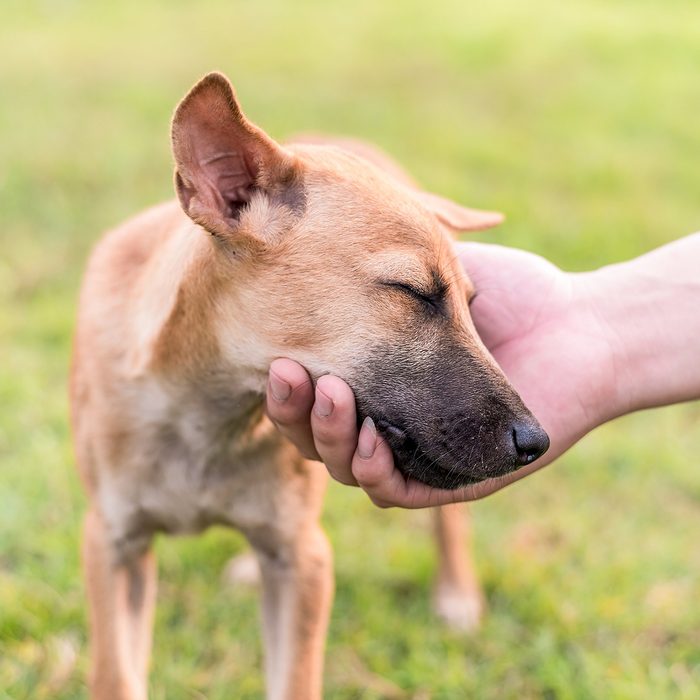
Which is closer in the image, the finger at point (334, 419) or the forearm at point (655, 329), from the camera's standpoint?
the finger at point (334, 419)

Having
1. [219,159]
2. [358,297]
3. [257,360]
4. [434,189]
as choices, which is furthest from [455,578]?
[434,189]

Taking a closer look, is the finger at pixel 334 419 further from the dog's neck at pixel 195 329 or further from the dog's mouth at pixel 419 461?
the dog's neck at pixel 195 329

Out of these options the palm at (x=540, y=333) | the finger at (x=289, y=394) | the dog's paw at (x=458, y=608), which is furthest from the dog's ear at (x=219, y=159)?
the dog's paw at (x=458, y=608)

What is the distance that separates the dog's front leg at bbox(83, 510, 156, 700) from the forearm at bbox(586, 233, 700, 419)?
1.87 meters

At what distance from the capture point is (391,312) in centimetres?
284

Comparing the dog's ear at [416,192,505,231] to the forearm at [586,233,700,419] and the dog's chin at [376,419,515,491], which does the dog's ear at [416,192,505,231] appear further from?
the dog's chin at [376,419,515,491]

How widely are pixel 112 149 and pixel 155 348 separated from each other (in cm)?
680

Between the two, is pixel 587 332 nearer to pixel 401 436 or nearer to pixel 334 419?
pixel 401 436

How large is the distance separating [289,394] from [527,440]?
0.69 meters

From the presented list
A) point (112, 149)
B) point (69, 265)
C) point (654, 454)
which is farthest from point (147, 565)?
point (112, 149)

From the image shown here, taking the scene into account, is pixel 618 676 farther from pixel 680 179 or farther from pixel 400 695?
pixel 680 179

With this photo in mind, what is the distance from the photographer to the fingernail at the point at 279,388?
2.81 meters

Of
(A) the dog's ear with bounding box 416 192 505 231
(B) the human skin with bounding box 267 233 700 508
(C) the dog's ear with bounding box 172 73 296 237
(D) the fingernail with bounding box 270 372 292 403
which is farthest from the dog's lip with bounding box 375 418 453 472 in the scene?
(A) the dog's ear with bounding box 416 192 505 231

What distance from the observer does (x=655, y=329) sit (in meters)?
3.68
